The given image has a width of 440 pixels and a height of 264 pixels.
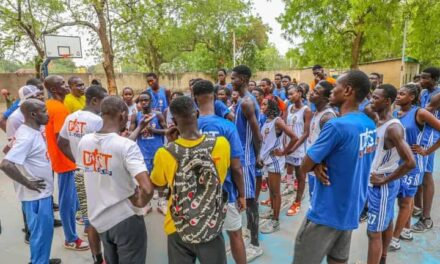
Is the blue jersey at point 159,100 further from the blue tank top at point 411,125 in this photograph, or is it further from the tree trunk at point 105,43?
the tree trunk at point 105,43

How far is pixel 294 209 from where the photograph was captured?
4.39 meters

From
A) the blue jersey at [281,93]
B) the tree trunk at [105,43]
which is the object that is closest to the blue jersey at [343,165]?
the blue jersey at [281,93]

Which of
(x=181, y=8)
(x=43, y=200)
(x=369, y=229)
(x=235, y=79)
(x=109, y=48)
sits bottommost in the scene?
(x=369, y=229)

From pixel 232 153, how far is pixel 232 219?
25.3 inches

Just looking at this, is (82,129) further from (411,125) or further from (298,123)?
(411,125)

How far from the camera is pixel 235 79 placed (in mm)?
3510

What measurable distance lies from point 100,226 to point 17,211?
3.32m

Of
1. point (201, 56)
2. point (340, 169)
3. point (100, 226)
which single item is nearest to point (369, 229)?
point (340, 169)

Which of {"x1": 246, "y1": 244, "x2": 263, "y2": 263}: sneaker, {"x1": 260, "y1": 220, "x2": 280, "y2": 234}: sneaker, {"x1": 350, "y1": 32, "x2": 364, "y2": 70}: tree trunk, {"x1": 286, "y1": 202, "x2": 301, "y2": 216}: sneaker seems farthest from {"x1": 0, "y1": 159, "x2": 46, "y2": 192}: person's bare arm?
{"x1": 350, "y1": 32, "x2": 364, "y2": 70}: tree trunk

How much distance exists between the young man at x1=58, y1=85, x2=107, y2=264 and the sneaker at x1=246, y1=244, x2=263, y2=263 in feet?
4.94

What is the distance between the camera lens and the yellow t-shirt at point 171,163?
197 centimetres

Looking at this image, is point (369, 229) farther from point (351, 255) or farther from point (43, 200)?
point (43, 200)

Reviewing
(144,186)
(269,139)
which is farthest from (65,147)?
(269,139)

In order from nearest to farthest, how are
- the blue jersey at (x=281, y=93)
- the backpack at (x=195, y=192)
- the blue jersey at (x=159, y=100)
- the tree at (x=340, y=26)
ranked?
the backpack at (x=195, y=192), the blue jersey at (x=159, y=100), the blue jersey at (x=281, y=93), the tree at (x=340, y=26)
